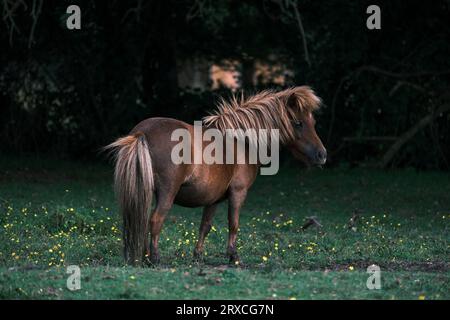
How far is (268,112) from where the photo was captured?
30.3ft

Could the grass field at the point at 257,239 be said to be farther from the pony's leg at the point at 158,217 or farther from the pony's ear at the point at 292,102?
the pony's ear at the point at 292,102

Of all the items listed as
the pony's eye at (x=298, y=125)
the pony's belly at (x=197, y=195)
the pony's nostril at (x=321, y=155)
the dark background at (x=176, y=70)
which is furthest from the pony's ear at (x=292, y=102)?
the dark background at (x=176, y=70)

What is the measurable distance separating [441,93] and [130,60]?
246 inches

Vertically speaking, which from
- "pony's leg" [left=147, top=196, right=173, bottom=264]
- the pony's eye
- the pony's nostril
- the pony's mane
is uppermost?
the pony's mane

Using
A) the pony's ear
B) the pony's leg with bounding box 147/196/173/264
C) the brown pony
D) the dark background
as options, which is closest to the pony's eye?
the brown pony

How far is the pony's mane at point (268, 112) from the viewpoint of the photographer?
906 cm

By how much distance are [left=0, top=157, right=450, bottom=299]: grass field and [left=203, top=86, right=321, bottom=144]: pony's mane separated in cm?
132

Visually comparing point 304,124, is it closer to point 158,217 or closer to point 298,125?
point 298,125

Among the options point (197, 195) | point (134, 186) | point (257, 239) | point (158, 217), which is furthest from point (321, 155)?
point (134, 186)

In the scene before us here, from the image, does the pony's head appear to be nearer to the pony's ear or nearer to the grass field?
the pony's ear

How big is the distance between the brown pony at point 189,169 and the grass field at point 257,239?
0.40 metres

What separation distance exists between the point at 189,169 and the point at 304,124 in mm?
1481

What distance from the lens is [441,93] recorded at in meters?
17.7

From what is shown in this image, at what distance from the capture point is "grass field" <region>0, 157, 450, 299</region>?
723 centimetres
